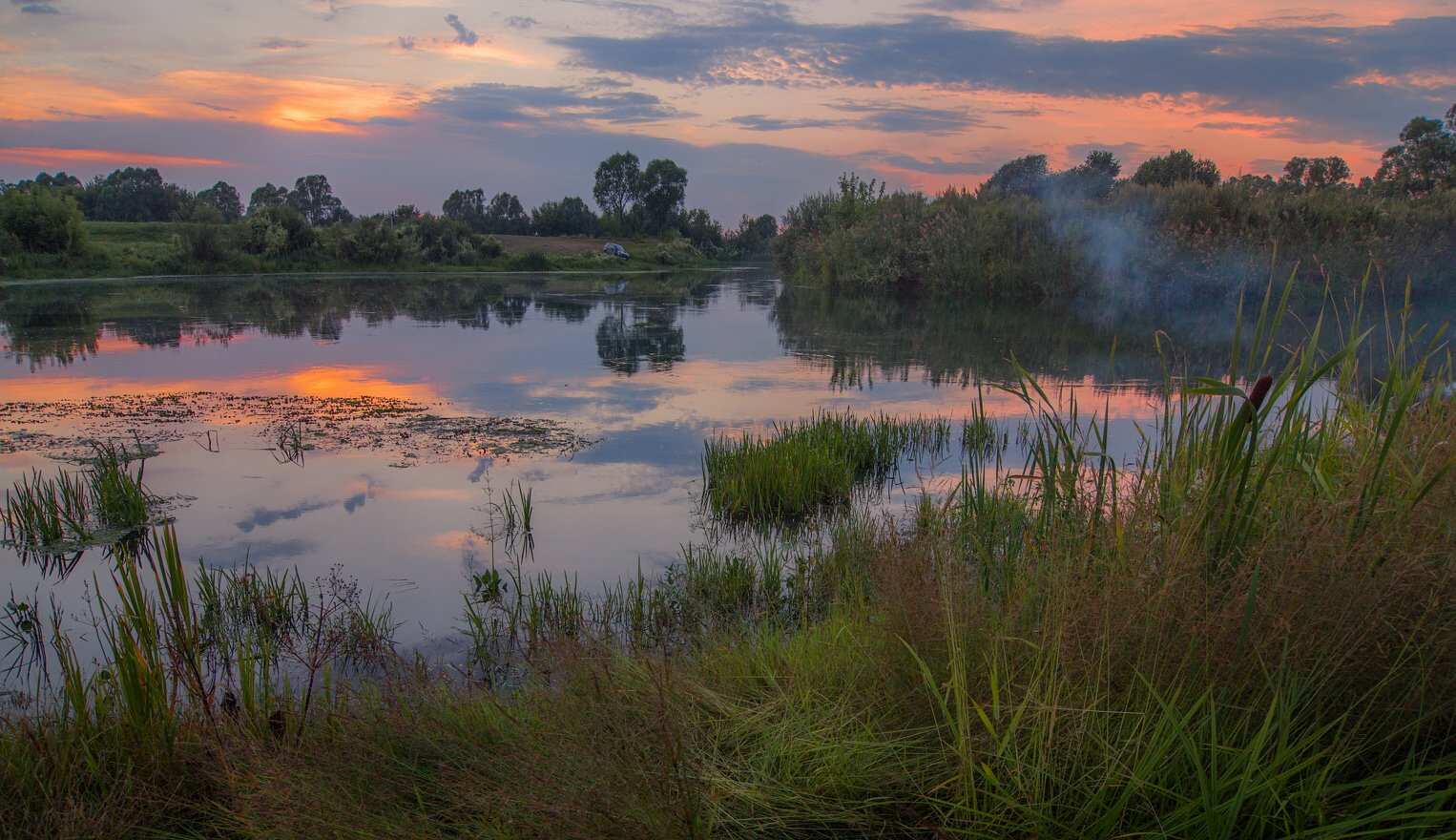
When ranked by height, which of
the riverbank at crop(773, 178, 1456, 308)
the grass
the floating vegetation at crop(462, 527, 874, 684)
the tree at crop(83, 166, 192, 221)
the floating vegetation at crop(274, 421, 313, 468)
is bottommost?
the floating vegetation at crop(462, 527, 874, 684)

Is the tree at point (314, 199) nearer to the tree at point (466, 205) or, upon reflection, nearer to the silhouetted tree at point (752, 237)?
the tree at point (466, 205)

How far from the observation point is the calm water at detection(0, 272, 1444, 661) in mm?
6297

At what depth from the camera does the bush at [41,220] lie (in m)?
32.1

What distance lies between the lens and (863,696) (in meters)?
2.76

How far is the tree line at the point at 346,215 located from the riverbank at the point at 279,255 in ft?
0.76

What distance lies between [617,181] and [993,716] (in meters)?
79.4

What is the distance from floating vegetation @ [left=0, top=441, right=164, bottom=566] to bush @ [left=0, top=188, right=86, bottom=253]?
3330cm

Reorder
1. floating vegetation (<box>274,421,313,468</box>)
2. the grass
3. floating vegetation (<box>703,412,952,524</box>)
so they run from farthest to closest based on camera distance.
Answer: floating vegetation (<box>274,421,313,468</box>), floating vegetation (<box>703,412,952,524</box>), the grass

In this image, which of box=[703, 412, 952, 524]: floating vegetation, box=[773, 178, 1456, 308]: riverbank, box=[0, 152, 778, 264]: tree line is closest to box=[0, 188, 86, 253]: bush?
box=[0, 152, 778, 264]: tree line

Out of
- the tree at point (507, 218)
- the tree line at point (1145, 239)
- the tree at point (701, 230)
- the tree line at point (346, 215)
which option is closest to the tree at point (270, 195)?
the tree line at point (346, 215)

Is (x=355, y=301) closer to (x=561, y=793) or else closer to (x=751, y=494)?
(x=751, y=494)

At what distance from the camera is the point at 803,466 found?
747 centimetres

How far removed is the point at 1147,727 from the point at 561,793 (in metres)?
1.49

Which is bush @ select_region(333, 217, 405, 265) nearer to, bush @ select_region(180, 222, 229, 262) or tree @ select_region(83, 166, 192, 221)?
bush @ select_region(180, 222, 229, 262)
